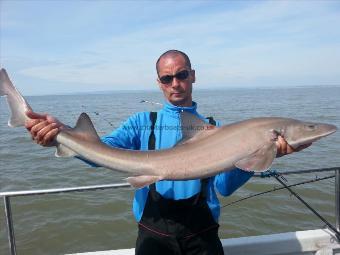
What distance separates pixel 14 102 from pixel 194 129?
1.63 meters

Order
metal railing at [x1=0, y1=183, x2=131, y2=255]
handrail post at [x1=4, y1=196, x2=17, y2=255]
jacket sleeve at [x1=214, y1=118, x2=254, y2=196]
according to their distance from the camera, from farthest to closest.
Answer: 1. handrail post at [x1=4, y1=196, x2=17, y2=255]
2. metal railing at [x1=0, y1=183, x2=131, y2=255]
3. jacket sleeve at [x1=214, y1=118, x2=254, y2=196]

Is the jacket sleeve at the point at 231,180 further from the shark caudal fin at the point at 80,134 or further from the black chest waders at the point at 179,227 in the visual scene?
the shark caudal fin at the point at 80,134

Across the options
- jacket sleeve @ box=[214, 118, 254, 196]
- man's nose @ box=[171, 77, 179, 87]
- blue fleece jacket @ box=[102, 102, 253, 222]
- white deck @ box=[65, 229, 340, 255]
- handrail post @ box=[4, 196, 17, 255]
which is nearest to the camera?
jacket sleeve @ box=[214, 118, 254, 196]

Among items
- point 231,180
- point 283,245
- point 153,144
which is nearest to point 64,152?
point 153,144

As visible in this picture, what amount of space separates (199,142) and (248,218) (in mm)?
7637

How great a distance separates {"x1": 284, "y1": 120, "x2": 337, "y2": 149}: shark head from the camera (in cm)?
334

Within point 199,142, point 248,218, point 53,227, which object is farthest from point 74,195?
point 199,142

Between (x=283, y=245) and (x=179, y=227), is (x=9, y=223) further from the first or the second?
(x=283, y=245)

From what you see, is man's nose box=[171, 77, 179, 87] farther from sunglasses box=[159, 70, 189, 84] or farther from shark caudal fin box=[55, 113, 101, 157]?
shark caudal fin box=[55, 113, 101, 157]

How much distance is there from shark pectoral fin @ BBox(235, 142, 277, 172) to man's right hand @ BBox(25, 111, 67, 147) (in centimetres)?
163

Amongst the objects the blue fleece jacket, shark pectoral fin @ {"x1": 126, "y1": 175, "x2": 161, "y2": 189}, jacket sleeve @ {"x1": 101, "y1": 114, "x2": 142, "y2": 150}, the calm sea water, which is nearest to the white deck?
the blue fleece jacket

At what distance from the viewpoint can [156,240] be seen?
3674 millimetres

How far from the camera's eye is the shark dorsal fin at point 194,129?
3.38m

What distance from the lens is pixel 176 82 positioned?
3.94 metres
